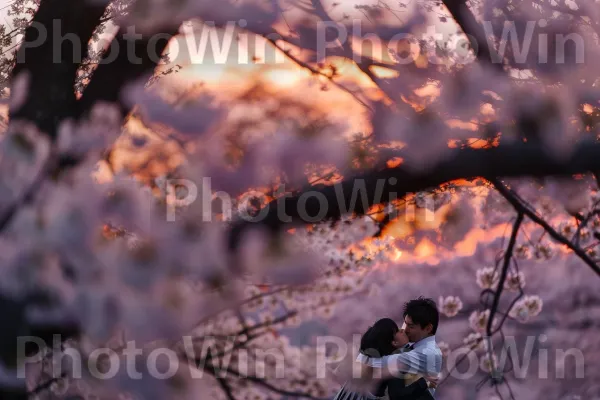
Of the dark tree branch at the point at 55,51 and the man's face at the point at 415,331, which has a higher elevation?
the dark tree branch at the point at 55,51

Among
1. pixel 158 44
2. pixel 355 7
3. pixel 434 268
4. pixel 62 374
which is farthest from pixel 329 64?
pixel 62 374

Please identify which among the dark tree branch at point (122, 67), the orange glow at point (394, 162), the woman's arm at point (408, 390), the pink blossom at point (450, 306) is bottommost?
the pink blossom at point (450, 306)

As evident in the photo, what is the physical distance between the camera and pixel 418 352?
4461 mm

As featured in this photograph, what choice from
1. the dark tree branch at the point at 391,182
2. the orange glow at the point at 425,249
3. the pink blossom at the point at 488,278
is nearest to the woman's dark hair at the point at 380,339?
the dark tree branch at the point at 391,182

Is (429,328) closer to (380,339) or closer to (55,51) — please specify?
(380,339)

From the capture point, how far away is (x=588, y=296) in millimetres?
6910

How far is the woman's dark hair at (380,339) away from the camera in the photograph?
4508 mm

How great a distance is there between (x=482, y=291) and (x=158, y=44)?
3060 millimetres

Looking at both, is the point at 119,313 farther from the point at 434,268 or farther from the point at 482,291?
the point at 482,291

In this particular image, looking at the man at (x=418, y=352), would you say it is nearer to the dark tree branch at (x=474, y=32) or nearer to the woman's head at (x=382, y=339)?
the woman's head at (x=382, y=339)

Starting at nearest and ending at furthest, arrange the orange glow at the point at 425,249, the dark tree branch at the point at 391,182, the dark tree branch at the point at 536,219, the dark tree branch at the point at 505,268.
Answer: the dark tree branch at the point at 391,182 < the orange glow at the point at 425,249 < the dark tree branch at the point at 536,219 < the dark tree branch at the point at 505,268

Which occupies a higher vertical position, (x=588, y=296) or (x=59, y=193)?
(x=59, y=193)

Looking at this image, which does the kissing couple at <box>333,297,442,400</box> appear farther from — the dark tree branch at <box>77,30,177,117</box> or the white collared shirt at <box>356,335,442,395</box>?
the dark tree branch at <box>77,30,177,117</box>

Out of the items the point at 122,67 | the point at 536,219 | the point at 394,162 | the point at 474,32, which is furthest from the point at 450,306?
the point at 122,67
